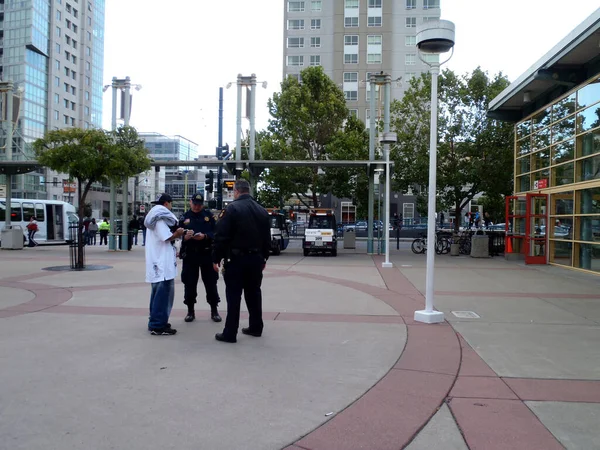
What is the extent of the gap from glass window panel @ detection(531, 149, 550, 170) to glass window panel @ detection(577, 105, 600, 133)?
2.57 metres

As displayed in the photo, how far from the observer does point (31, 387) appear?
14.6ft

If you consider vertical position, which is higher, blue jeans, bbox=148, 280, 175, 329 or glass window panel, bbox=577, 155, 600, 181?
glass window panel, bbox=577, 155, 600, 181

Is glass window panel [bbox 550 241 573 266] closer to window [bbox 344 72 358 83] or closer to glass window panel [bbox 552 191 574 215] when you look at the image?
glass window panel [bbox 552 191 574 215]

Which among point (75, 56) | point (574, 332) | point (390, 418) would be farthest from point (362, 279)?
point (75, 56)

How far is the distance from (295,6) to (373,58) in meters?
11.6

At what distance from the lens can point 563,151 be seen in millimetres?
16797

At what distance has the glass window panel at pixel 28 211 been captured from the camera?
31766mm

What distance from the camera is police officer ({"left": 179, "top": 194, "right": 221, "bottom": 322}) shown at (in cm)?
740

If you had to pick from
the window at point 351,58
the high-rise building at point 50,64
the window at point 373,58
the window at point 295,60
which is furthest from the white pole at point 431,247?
the high-rise building at point 50,64

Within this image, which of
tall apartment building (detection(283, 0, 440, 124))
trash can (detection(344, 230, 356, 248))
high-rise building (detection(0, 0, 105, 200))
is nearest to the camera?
trash can (detection(344, 230, 356, 248))

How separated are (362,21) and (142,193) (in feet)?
172

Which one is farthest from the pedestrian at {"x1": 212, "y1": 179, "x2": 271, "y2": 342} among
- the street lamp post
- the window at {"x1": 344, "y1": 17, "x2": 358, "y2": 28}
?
the window at {"x1": 344, "y1": 17, "x2": 358, "y2": 28}

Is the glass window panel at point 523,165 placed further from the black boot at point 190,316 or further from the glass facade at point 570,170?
the black boot at point 190,316

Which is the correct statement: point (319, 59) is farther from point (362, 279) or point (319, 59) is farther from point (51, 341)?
point (51, 341)
